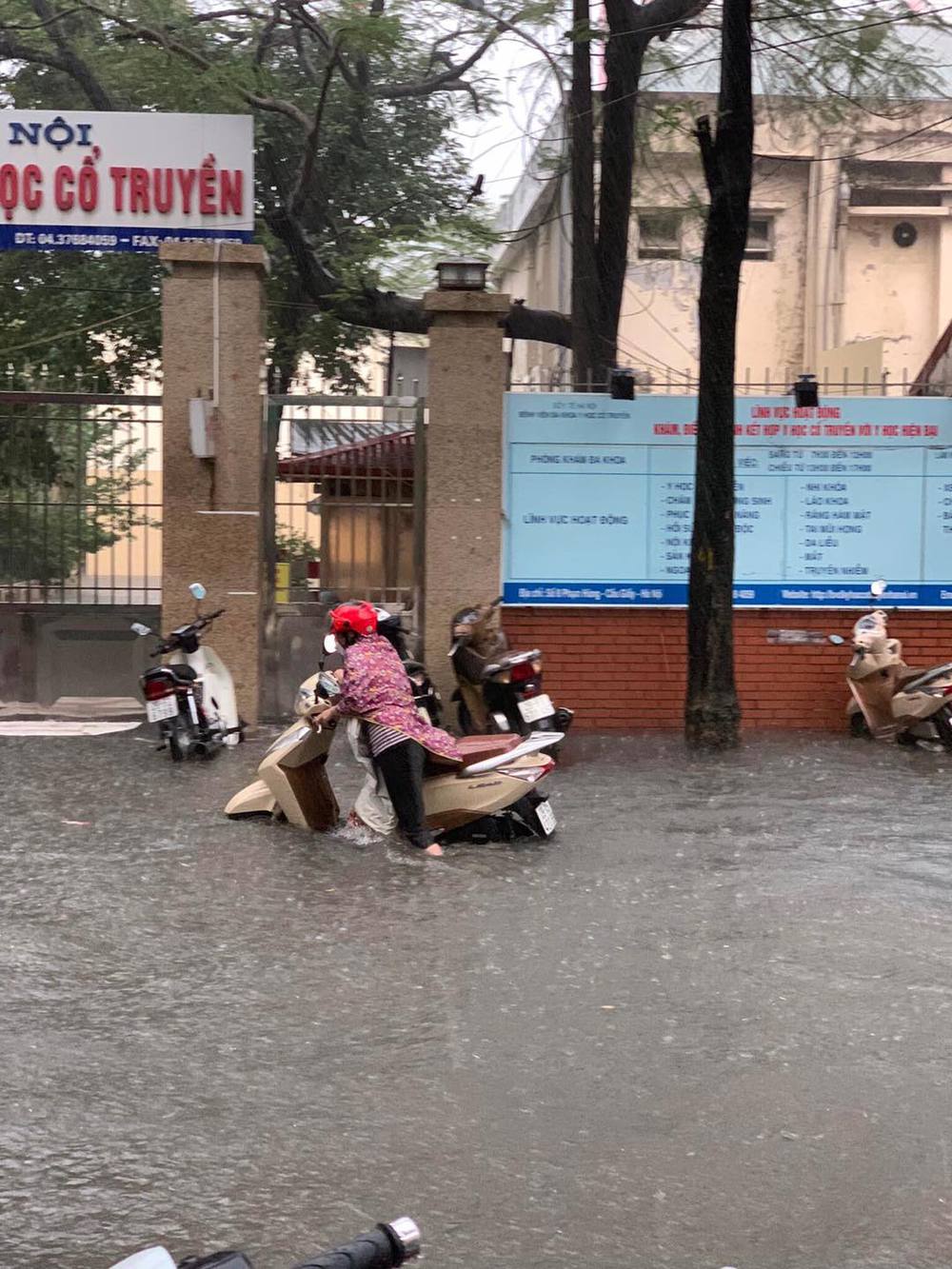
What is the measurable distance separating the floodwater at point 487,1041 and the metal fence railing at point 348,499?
144 inches

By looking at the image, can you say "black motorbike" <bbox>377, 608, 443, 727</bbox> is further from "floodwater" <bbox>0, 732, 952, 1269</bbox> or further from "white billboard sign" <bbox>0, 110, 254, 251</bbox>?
"white billboard sign" <bbox>0, 110, 254, 251</bbox>

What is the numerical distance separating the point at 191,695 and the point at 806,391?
16.7ft

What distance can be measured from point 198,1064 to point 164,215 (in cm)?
900

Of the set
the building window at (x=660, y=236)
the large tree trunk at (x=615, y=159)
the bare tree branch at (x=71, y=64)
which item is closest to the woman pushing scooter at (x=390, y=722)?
the large tree trunk at (x=615, y=159)

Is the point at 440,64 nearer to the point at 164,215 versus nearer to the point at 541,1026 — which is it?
the point at 164,215

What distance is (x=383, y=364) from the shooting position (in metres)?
16.3

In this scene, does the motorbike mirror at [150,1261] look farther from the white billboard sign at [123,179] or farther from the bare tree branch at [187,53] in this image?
the bare tree branch at [187,53]

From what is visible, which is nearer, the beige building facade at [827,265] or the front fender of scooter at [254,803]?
the front fender of scooter at [254,803]

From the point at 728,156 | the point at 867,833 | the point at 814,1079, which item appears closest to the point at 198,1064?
the point at 814,1079

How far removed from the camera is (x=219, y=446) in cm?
1194

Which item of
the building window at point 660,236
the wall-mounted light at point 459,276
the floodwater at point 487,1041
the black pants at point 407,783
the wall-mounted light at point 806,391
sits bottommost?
the floodwater at point 487,1041

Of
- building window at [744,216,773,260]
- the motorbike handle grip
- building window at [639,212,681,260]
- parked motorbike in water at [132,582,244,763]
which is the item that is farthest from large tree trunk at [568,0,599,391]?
the motorbike handle grip

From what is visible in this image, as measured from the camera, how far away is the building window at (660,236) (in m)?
18.3

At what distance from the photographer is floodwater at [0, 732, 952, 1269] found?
3.81m
